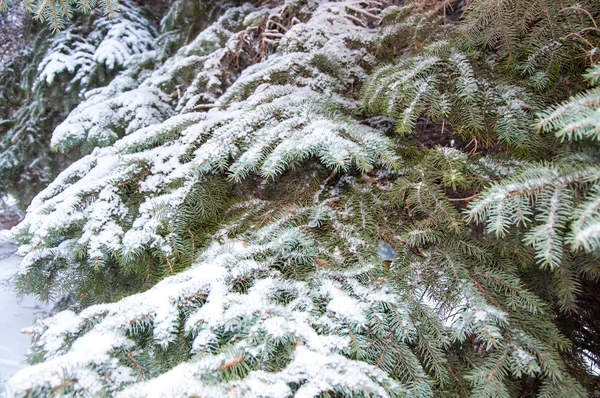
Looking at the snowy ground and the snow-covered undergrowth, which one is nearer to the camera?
the snow-covered undergrowth

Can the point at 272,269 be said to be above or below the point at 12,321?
above

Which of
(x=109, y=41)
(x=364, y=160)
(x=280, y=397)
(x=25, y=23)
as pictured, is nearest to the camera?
(x=280, y=397)

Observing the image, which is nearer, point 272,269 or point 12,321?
point 272,269

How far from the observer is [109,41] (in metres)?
2.49

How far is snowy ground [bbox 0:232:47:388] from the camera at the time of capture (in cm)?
223

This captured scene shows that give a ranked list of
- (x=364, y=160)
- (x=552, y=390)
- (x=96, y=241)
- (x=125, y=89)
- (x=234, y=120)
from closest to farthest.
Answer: (x=552, y=390) < (x=364, y=160) < (x=96, y=241) < (x=234, y=120) < (x=125, y=89)

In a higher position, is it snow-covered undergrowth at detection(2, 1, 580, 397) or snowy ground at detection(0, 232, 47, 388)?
snow-covered undergrowth at detection(2, 1, 580, 397)

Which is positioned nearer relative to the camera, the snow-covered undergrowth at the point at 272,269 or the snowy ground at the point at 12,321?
the snow-covered undergrowth at the point at 272,269

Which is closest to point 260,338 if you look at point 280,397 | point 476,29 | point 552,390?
point 280,397

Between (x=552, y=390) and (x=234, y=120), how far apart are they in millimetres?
1323

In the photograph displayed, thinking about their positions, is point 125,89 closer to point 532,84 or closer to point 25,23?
point 25,23

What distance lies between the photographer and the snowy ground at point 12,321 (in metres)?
2.23

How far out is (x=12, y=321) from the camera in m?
2.67

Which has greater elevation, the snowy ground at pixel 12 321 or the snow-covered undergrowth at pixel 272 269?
the snow-covered undergrowth at pixel 272 269
